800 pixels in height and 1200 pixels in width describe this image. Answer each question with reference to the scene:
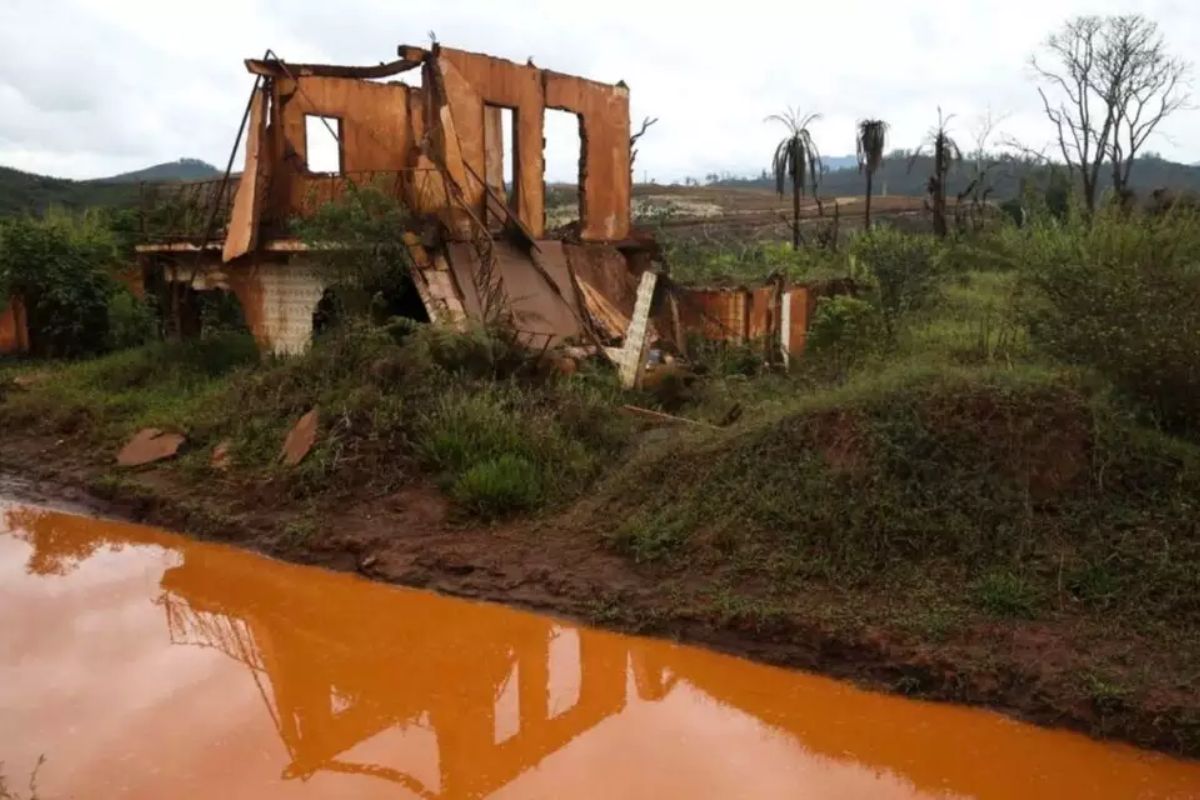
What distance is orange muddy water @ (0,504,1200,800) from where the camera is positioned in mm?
4930

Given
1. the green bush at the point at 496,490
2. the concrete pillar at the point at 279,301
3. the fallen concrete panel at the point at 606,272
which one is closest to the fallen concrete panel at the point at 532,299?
the fallen concrete panel at the point at 606,272

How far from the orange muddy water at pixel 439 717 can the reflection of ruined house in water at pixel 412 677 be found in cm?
2

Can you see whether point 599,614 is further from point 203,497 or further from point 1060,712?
point 203,497

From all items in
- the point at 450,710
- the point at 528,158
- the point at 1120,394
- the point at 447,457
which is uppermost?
the point at 528,158

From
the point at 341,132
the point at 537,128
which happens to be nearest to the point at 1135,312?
the point at 537,128

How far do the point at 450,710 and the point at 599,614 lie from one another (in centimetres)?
135

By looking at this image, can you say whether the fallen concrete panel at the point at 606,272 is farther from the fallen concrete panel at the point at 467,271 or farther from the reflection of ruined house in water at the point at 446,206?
the fallen concrete panel at the point at 467,271

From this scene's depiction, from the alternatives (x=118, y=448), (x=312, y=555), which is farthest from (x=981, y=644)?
(x=118, y=448)

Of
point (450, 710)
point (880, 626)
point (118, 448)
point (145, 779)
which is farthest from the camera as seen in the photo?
point (118, 448)

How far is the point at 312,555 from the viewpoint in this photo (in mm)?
8023

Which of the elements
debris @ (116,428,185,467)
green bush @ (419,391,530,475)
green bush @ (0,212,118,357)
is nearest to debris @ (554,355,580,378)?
green bush @ (419,391,530,475)

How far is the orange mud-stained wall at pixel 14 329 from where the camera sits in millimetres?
15172

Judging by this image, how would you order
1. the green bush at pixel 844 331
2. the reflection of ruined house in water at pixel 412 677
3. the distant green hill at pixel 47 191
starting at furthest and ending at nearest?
the distant green hill at pixel 47 191 < the green bush at pixel 844 331 < the reflection of ruined house in water at pixel 412 677

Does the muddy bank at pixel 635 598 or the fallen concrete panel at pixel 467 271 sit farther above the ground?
the fallen concrete panel at pixel 467 271
